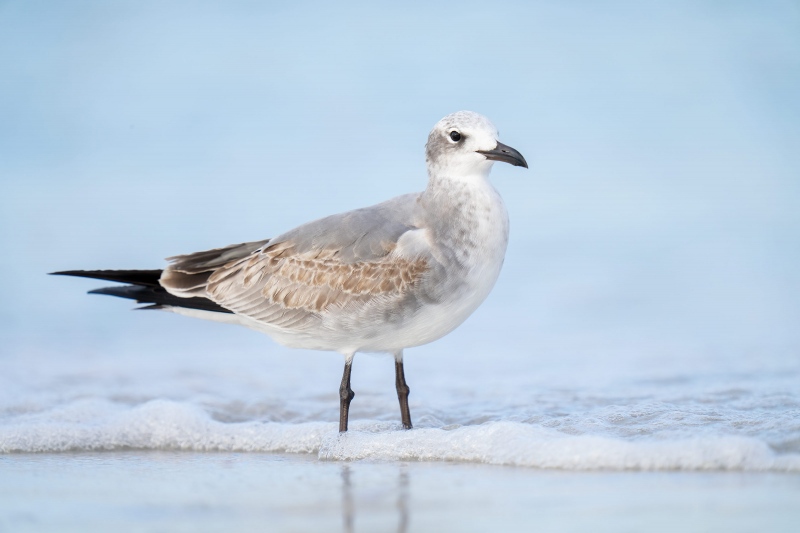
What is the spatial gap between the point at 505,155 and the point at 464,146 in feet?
0.85

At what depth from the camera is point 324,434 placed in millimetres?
6027

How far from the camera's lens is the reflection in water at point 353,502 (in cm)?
406

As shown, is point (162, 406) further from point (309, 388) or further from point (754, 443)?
point (754, 443)

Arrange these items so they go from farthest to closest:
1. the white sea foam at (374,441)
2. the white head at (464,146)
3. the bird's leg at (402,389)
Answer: the bird's leg at (402,389) → the white head at (464,146) → the white sea foam at (374,441)

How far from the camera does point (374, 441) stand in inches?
219

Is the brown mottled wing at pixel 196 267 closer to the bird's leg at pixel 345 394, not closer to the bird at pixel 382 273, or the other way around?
the bird at pixel 382 273

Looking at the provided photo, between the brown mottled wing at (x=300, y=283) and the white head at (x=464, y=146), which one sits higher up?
the white head at (x=464, y=146)

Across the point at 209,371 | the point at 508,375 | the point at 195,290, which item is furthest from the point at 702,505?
the point at 209,371

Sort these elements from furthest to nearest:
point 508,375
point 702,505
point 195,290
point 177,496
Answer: point 508,375 < point 195,290 < point 177,496 < point 702,505

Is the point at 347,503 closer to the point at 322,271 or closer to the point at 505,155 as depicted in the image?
the point at 322,271

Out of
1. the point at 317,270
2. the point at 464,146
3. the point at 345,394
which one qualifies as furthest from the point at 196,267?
the point at 464,146

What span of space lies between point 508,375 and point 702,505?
3.86 m

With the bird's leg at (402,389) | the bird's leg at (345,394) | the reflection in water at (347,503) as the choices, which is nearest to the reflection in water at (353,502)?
the reflection in water at (347,503)

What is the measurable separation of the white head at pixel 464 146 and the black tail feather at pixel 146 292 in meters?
1.52
